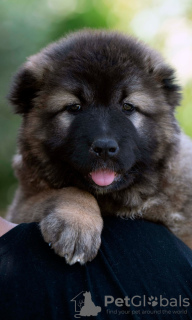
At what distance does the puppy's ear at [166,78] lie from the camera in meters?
3.12

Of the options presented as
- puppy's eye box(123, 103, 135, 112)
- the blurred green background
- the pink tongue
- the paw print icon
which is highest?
the blurred green background

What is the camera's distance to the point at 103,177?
277 centimetres

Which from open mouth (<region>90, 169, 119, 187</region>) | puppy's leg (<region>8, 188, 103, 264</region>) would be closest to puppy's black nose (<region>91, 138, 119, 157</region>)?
open mouth (<region>90, 169, 119, 187</region>)

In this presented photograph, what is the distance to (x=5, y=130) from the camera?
809 centimetres

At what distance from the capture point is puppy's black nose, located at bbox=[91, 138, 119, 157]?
258 centimetres

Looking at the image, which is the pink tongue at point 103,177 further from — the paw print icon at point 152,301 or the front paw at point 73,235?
the paw print icon at point 152,301

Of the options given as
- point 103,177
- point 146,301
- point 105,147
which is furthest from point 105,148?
point 146,301

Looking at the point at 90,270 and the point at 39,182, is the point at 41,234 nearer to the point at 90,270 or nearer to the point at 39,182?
the point at 90,270

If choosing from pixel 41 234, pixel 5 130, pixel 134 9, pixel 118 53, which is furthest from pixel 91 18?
pixel 41 234

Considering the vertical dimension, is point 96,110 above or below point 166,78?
below

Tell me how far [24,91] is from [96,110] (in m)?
0.65

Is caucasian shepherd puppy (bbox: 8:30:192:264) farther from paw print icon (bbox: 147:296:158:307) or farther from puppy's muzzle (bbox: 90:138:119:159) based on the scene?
paw print icon (bbox: 147:296:158:307)

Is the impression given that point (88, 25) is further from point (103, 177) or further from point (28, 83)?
point (103, 177)

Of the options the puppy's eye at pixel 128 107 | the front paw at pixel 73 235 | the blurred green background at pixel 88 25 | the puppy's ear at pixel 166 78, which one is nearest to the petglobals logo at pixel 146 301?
the front paw at pixel 73 235
